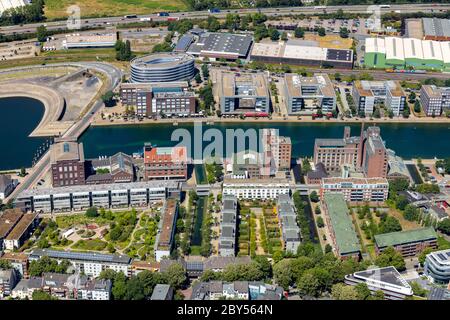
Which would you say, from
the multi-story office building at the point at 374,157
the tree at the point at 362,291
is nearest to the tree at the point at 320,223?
the multi-story office building at the point at 374,157

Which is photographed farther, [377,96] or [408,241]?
[377,96]

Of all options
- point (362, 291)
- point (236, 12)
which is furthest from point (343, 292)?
point (236, 12)

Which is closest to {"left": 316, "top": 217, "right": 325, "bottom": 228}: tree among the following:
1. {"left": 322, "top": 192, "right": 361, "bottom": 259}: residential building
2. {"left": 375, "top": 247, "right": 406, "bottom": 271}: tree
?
{"left": 322, "top": 192, "right": 361, "bottom": 259}: residential building

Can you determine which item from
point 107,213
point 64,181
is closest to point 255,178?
point 107,213

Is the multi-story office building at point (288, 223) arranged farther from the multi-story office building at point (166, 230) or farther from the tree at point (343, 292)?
the multi-story office building at point (166, 230)

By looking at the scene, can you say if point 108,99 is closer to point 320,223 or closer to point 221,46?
point 221,46
